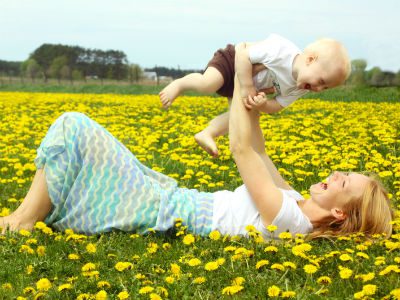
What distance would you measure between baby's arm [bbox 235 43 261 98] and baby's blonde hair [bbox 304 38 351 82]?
0.36 metres

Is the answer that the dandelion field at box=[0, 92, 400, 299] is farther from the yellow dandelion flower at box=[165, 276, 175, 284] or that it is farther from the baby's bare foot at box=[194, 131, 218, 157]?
the baby's bare foot at box=[194, 131, 218, 157]

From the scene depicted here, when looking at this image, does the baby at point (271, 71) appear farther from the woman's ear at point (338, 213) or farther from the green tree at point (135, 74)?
the green tree at point (135, 74)

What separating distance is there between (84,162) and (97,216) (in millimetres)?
346

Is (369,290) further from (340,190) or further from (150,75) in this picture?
(150,75)

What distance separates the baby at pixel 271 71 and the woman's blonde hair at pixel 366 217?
66 centimetres

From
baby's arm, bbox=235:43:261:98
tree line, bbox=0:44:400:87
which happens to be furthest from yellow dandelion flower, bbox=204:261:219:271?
tree line, bbox=0:44:400:87

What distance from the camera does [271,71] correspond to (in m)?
3.57

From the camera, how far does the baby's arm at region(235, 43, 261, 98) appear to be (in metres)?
3.51

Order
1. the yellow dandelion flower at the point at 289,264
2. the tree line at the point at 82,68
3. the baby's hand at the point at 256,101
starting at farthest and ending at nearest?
the tree line at the point at 82,68 → the baby's hand at the point at 256,101 → the yellow dandelion flower at the point at 289,264

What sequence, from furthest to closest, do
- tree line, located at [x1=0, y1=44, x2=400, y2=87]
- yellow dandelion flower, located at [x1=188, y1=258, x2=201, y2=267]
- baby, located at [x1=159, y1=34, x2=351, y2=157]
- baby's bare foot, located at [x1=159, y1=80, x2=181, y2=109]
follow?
tree line, located at [x1=0, y1=44, x2=400, y2=87] < baby's bare foot, located at [x1=159, y1=80, x2=181, y2=109] < baby, located at [x1=159, y1=34, x2=351, y2=157] < yellow dandelion flower, located at [x1=188, y1=258, x2=201, y2=267]

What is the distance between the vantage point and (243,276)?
304cm

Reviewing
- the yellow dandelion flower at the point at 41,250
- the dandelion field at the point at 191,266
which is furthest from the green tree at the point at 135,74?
the yellow dandelion flower at the point at 41,250

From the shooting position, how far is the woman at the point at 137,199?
11.5 feet

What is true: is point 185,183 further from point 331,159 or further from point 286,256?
point 286,256
